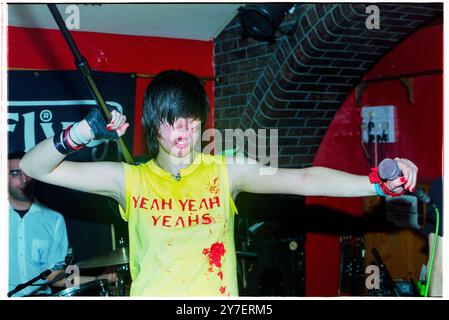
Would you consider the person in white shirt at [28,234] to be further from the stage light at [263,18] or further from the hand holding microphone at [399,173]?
the hand holding microphone at [399,173]

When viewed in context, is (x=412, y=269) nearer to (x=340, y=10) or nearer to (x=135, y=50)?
(x=340, y=10)

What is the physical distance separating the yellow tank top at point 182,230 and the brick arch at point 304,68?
5.40ft

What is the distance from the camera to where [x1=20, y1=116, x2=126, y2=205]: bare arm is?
183cm

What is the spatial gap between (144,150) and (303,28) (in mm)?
1414

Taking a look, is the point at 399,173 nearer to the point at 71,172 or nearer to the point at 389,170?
the point at 389,170

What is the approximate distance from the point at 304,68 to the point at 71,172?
207cm

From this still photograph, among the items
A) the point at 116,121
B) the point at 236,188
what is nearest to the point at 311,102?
the point at 236,188

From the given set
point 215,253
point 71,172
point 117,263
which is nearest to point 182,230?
point 215,253

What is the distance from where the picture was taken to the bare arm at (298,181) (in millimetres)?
1920

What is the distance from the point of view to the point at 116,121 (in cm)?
179

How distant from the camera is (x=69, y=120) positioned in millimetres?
3754

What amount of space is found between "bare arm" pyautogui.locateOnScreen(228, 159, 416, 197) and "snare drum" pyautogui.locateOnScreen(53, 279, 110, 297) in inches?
45.1

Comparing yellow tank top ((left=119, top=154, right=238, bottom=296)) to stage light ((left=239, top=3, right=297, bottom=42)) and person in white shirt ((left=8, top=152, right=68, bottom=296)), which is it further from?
person in white shirt ((left=8, top=152, right=68, bottom=296))

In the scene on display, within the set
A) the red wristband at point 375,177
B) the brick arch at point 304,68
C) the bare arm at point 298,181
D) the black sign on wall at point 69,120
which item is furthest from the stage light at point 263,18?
the red wristband at point 375,177
